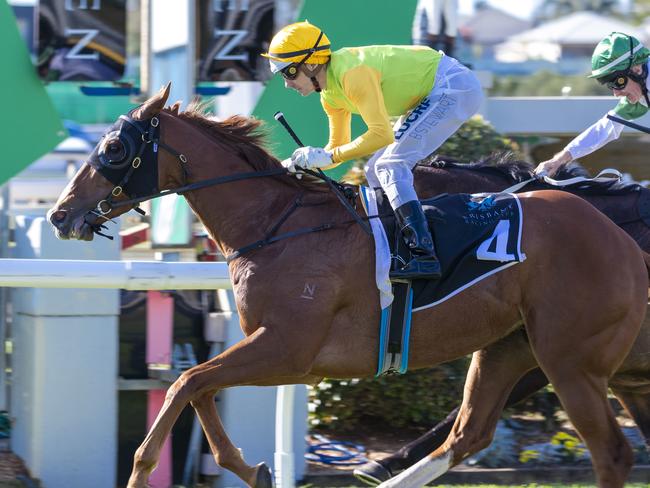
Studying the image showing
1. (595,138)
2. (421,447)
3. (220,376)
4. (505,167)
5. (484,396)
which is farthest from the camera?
(595,138)

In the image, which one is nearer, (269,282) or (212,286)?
(269,282)

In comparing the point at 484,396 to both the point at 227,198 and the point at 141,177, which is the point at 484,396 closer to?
the point at 227,198

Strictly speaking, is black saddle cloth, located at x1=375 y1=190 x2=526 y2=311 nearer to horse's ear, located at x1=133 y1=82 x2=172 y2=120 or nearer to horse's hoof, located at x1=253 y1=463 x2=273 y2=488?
horse's hoof, located at x1=253 y1=463 x2=273 y2=488

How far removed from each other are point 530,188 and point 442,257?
105 cm

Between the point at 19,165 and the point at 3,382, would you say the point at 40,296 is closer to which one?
the point at 3,382

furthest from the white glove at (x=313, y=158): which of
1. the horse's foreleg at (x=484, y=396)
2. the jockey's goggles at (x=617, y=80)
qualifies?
the jockey's goggles at (x=617, y=80)

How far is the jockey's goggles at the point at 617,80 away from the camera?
5.77 m

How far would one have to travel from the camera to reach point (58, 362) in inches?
213

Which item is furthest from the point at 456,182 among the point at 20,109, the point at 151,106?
the point at 20,109

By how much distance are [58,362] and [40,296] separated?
319 mm

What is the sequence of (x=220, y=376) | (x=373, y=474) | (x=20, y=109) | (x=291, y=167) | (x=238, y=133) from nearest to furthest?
(x=220, y=376) → (x=291, y=167) → (x=238, y=133) → (x=373, y=474) → (x=20, y=109)

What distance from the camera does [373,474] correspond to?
544 cm

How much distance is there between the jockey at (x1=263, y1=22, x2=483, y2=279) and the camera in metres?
4.80

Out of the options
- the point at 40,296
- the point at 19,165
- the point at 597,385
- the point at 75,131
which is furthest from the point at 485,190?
the point at 75,131
